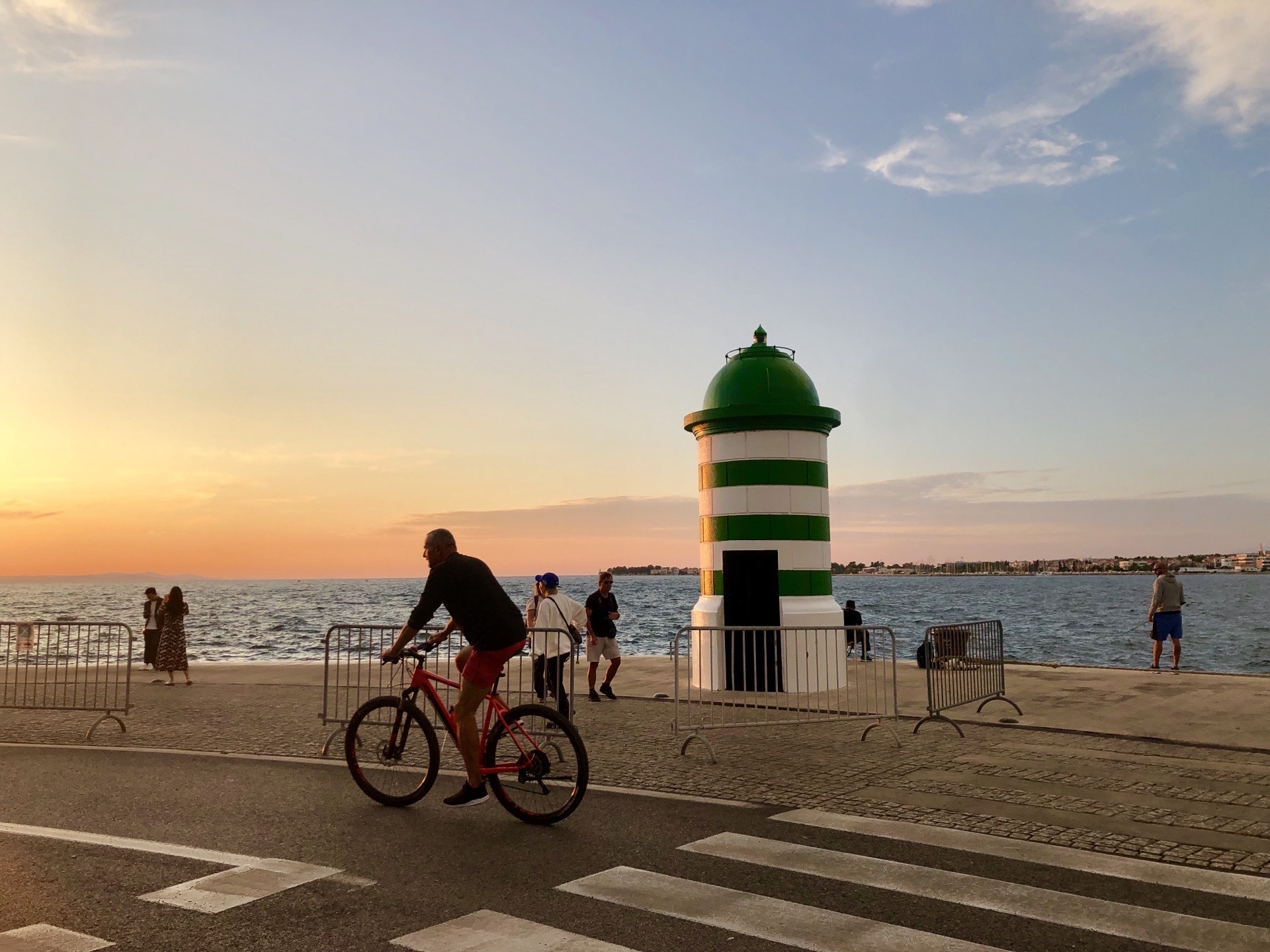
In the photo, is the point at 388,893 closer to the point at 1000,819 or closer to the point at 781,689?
the point at 1000,819

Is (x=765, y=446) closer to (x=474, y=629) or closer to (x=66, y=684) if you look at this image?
(x=474, y=629)

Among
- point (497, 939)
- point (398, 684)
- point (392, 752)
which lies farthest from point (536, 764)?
point (398, 684)

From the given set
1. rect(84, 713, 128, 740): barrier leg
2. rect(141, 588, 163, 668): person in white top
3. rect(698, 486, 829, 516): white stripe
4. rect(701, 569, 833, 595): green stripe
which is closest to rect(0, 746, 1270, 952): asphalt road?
rect(84, 713, 128, 740): barrier leg

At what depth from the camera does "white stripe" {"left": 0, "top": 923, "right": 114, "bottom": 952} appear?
434 cm

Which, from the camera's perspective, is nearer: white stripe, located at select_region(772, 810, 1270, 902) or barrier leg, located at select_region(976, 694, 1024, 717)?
white stripe, located at select_region(772, 810, 1270, 902)

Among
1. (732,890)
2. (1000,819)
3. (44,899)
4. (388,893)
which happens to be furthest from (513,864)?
Answer: (1000,819)

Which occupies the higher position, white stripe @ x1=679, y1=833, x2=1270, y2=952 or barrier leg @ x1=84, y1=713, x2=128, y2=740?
barrier leg @ x1=84, y1=713, x2=128, y2=740

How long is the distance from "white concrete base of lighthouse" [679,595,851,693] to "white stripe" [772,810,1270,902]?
21.5 feet

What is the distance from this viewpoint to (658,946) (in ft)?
14.4

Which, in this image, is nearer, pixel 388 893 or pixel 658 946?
pixel 658 946

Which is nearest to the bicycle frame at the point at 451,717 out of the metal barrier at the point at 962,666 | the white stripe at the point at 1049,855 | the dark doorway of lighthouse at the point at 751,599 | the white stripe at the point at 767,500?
the white stripe at the point at 1049,855

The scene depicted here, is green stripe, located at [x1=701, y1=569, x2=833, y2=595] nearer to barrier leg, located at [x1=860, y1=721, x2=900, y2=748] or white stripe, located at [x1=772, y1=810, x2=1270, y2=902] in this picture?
barrier leg, located at [x1=860, y1=721, x2=900, y2=748]

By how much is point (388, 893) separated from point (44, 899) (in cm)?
166

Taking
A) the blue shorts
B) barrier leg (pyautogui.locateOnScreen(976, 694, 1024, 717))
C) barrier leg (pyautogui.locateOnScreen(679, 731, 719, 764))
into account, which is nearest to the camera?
barrier leg (pyautogui.locateOnScreen(679, 731, 719, 764))
